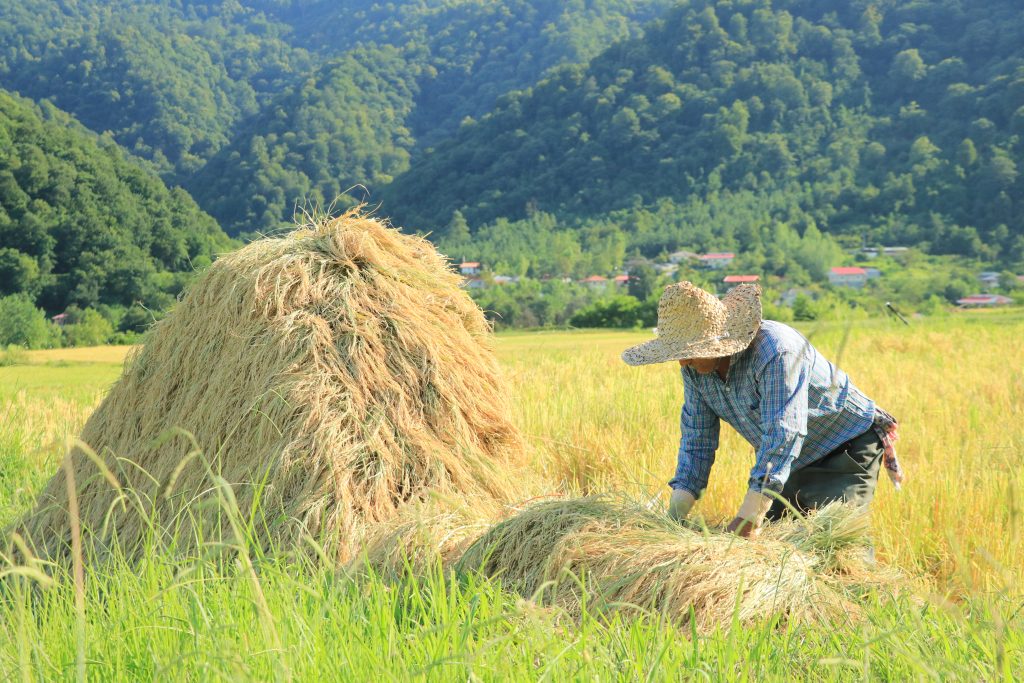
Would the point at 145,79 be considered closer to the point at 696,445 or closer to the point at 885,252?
the point at 885,252

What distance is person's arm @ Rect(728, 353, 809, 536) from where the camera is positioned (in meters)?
3.76

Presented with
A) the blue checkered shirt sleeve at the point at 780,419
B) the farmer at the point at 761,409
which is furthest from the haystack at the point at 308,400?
the blue checkered shirt sleeve at the point at 780,419

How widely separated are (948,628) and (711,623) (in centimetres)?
73

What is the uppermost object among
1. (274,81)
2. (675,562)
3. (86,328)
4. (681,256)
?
(274,81)

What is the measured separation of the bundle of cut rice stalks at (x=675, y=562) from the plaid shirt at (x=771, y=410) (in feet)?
1.02

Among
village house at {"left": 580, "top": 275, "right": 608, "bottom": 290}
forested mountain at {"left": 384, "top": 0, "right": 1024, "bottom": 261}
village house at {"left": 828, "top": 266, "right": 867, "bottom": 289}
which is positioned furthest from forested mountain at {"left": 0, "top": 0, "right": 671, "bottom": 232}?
village house at {"left": 828, "top": 266, "right": 867, "bottom": 289}

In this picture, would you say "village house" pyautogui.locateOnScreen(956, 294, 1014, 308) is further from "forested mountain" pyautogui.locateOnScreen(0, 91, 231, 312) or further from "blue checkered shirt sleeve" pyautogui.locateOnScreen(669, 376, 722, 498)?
"blue checkered shirt sleeve" pyautogui.locateOnScreen(669, 376, 722, 498)

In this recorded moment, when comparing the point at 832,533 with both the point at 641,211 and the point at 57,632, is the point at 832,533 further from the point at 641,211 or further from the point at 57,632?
the point at 641,211

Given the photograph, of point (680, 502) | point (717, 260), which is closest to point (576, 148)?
point (717, 260)

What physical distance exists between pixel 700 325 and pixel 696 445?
0.63 metres

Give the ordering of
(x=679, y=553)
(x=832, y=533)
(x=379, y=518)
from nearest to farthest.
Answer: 1. (x=679, y=553)
2. (x=832, y=533)
3. (x=379, y=518)

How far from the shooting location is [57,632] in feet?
10.2

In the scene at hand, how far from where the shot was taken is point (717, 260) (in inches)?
2913

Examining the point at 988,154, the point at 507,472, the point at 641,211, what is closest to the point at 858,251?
the point at 988,154
